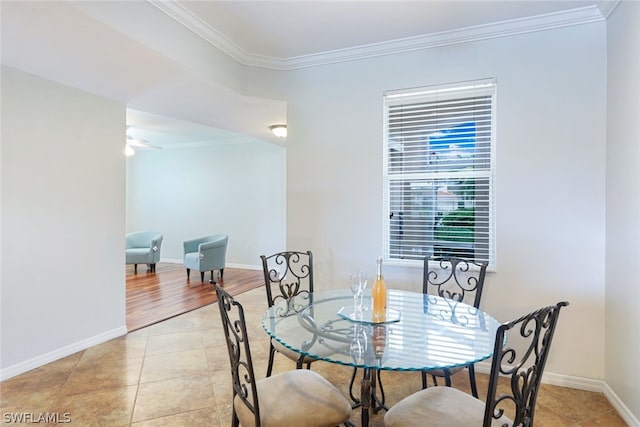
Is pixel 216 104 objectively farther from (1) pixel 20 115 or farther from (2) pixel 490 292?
(2) pixel 490 292

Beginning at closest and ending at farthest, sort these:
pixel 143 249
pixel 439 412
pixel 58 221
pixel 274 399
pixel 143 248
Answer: pixel 439 412
pixel 274 399
pixel 58 221
pixel 143 249
pixel 143 248

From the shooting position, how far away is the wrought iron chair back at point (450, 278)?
8.87 ft

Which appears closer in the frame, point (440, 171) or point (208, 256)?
point (440, 171)

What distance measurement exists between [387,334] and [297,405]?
20.5 inches

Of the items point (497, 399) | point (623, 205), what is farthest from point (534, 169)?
point (497, 399)

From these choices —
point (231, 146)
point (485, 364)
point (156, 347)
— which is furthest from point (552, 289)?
point (231, 146)

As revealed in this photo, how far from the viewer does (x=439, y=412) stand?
1479mm

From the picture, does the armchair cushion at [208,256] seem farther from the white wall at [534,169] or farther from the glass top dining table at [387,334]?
the glass top dining table at [387,334]

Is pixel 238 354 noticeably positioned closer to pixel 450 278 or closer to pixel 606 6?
pixel 450 278

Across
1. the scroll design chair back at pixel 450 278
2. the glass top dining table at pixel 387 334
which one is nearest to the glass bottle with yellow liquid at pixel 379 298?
the glass top dining table at pixel 387 334

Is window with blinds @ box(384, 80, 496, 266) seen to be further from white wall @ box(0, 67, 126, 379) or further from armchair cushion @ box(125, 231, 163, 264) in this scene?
armchair cushion @ box(125, 231, 163, 264)

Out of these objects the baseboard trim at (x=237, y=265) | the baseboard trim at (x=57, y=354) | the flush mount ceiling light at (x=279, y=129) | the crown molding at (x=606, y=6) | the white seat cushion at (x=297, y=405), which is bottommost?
the baseboard trim at (x=57, y=354)

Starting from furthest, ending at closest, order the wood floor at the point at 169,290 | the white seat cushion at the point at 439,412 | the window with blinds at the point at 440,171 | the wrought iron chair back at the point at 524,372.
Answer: the wood floor at the point at 169,290, the window with blinds at the point at 440,171, the white seat cushion at the point at 439,412, the wrought iron chair back at the point at 524,372

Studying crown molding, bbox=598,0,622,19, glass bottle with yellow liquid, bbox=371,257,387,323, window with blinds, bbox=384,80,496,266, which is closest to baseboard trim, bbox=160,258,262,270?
window with blinds, bbox=384,80,496,266
